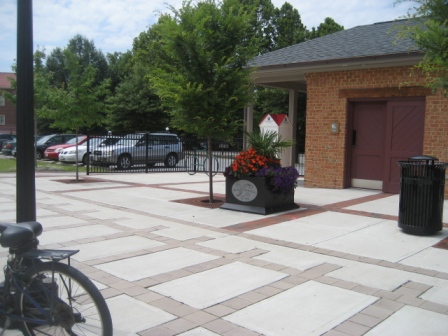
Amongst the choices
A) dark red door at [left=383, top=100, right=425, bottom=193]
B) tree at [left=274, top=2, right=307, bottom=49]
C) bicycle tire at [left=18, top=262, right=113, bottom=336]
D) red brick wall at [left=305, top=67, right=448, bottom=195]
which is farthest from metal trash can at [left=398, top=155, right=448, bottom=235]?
tree at [left=274, top=2, right=307, bottom=49]

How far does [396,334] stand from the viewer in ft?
12.3

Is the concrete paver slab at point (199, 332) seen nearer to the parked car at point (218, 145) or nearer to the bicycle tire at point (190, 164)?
the parked car at point (218, 145)

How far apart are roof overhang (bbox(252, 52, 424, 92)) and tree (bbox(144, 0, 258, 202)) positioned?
1.49 meters

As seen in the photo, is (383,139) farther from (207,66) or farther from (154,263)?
(154,263)

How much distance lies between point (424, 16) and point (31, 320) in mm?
6080

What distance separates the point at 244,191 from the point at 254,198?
27cm

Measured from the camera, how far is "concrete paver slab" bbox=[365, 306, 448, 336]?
3795 millimetres

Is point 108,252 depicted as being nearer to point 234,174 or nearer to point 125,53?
point 234,174

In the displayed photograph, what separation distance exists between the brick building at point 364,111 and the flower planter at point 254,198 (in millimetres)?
3779

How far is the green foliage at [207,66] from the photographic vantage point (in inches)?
376

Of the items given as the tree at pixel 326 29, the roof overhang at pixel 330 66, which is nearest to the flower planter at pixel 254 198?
the roof overhang at pixel 330 66

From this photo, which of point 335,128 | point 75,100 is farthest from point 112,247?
point 75,100

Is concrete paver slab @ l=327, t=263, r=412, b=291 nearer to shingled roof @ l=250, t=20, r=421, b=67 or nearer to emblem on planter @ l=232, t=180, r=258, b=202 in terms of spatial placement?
emblem on planter @ l=232, t=180, r=258, b=202

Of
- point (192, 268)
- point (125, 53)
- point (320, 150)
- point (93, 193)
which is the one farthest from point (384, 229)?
point (125, 53)
